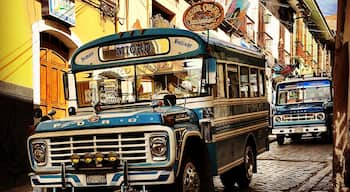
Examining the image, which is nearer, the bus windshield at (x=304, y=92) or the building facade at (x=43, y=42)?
the building facade at (x=43, y=42)

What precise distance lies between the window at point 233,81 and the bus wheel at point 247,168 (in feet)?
4.30

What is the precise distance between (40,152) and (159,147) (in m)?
1.60

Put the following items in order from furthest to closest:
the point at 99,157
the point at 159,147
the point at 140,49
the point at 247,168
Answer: the point at 247,168 → the point at 140,49 → the point at 99,157 → the point at 159,147

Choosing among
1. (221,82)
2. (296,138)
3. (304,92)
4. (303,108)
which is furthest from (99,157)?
(296,138)

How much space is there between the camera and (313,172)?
11.8 meters

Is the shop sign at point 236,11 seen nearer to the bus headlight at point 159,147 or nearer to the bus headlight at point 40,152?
the bus headlight at point 40,152

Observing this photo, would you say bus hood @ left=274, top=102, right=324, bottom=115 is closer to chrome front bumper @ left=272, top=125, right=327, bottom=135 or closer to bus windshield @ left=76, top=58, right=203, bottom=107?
chrome front bumper @ left=272, top=125, right=327, bottom=135

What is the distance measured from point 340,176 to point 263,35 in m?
29.8

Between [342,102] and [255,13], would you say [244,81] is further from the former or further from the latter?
[255,13]

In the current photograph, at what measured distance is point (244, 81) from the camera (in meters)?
9.29

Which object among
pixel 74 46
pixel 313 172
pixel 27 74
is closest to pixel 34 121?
pixel 27 74

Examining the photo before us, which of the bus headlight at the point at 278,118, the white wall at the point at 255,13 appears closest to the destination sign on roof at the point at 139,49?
the bus headlight at the point at 278,118

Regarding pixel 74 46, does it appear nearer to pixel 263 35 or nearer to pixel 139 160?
pixel 139 160

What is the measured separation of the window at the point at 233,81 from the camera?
8.43 meters
